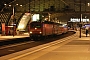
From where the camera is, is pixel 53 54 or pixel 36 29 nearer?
pixel 53 54

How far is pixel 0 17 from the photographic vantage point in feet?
315

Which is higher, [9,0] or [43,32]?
[9,0]

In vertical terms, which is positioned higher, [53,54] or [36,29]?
[36,29]

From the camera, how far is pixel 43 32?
4397cm

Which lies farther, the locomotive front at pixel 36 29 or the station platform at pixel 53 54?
the locomotive front at pixel 36 29

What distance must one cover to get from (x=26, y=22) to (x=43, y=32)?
6896cm

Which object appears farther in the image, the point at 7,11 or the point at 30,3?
the point at 30,3

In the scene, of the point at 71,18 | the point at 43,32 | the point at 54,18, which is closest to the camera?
the point at 43,32

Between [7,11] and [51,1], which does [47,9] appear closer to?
[51,1]

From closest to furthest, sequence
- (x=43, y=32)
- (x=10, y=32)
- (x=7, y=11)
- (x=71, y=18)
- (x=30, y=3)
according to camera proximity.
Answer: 1. (x=43, y=32)
2. (x=10, y=32)
3. (x=7, y=11)
4. (x=30, y=3)
5. (x=71, y=18)

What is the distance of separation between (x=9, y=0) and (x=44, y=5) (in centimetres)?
1344

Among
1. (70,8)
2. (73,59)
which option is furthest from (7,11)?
(73,59)

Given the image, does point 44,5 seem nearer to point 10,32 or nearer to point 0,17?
point 0,17

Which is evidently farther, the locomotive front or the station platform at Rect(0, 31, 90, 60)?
the locomotive front
